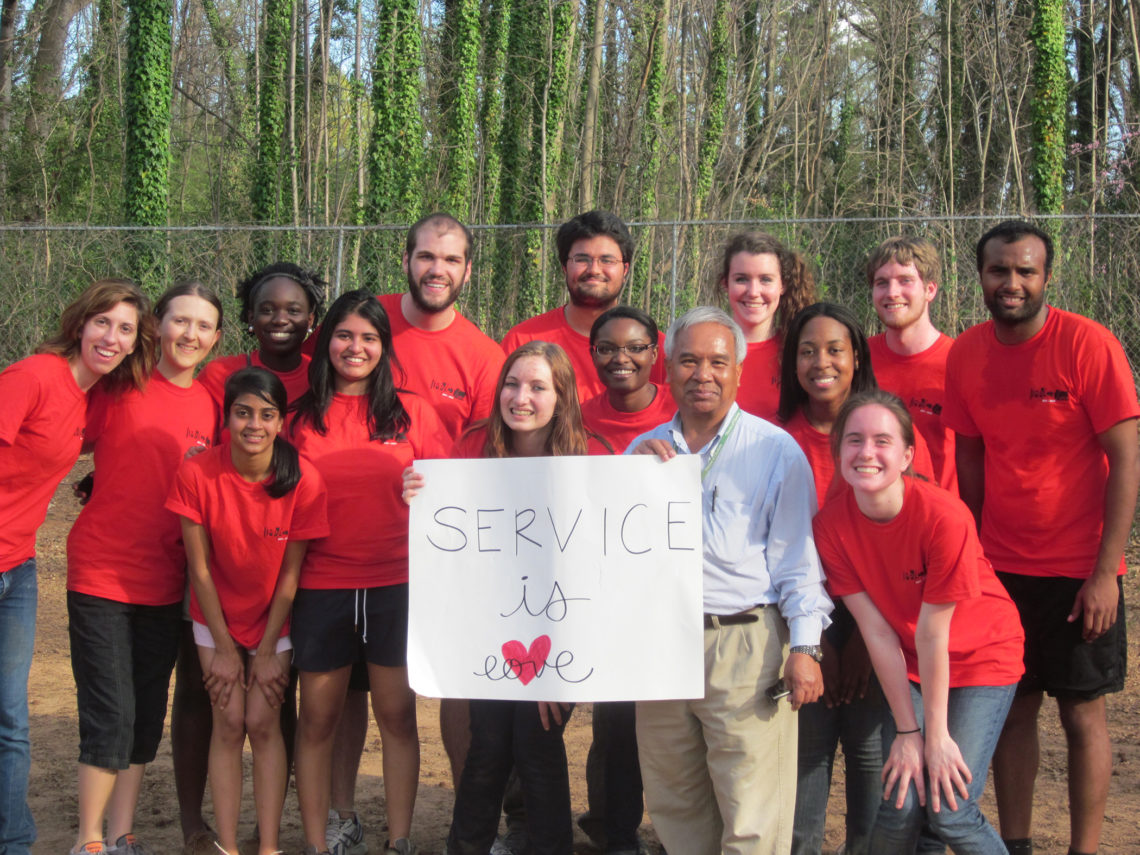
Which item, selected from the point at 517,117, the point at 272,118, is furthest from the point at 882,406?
the point at 272,118

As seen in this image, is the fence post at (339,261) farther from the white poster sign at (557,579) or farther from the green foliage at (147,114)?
the white poster sign at (557,579)

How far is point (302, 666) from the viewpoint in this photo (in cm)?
371

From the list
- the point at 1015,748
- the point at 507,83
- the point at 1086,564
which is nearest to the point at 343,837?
the point at 1015,748

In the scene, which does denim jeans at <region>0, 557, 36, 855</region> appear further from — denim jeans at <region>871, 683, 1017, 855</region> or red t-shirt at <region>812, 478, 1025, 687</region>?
denim jeans at <region>871, 683, 1017, 855</region>

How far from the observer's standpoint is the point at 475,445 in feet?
12.1

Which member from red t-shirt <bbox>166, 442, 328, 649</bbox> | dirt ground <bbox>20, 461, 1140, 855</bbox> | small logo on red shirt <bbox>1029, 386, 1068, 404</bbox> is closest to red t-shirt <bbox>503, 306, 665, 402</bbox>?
red t-shirt <bbox>166, 442, 328, 649</bbox>

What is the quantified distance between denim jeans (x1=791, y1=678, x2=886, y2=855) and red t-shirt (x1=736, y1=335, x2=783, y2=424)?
1064mm

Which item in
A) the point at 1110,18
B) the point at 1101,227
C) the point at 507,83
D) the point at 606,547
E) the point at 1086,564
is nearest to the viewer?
the point at 606,547

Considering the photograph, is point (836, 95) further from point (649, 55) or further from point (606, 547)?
point (606, 547)

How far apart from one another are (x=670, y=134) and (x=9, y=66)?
12.8m

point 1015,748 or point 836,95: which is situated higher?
point 836,95

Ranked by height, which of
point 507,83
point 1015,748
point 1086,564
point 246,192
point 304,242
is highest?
point 507,83

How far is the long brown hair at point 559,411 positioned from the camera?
11.4 ft

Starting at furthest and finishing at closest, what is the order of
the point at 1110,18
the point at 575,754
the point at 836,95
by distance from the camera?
the point at 836,95 → the point at 1110,18 → the point at 575,754
